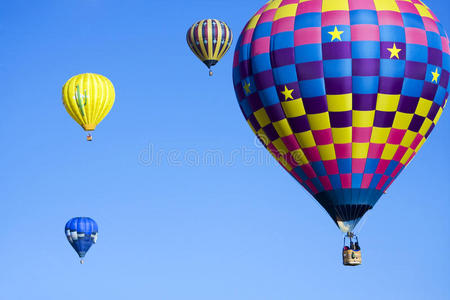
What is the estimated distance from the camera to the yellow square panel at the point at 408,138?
103 ft

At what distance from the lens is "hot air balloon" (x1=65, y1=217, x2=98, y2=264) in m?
48.2

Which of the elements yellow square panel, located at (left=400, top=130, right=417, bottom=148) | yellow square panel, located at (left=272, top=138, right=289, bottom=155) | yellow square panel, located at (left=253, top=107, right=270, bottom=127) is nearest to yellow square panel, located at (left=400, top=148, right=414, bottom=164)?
yellow square panel, located at (left=400, top=130, right=417, bottom=148)

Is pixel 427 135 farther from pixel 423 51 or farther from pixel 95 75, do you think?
pixel 95 75

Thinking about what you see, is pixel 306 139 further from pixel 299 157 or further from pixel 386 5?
pixel 386 5

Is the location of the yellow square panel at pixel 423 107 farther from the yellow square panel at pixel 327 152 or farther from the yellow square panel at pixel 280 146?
the yellow square panel at pixel 280 146

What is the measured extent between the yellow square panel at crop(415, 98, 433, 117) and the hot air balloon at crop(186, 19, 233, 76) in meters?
17.5

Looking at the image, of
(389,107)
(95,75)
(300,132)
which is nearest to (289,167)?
(300,132)

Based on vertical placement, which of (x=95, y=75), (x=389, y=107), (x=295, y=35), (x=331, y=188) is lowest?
(x=331, y=188)

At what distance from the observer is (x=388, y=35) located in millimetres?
30672

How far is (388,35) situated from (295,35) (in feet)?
8.42

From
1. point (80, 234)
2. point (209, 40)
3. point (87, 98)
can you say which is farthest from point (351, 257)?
point (80, 234)

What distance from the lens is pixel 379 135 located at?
3105cm

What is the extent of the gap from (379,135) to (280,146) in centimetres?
290

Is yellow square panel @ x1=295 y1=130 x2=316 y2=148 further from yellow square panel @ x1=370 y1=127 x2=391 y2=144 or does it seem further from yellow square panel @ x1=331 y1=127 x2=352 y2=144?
yellow square panel @ x1=370 y1=127 x2=391 y2=144
